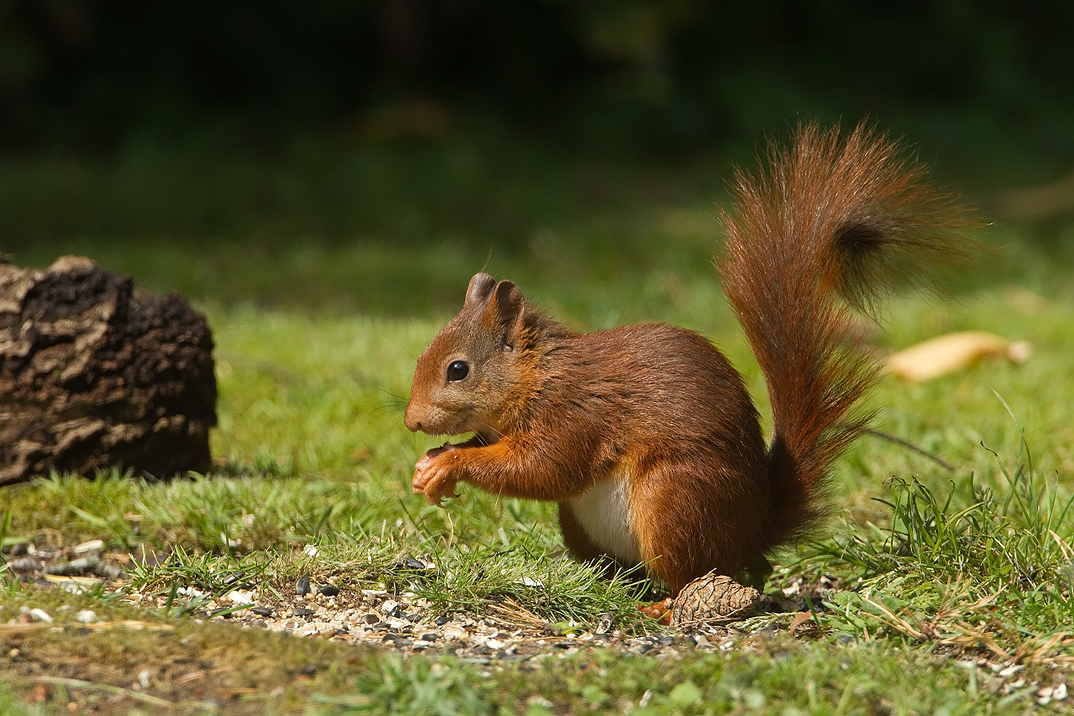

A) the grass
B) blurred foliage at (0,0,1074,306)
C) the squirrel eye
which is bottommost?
the grass

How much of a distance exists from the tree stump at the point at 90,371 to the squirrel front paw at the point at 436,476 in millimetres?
A: 998

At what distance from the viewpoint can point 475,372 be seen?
273cm

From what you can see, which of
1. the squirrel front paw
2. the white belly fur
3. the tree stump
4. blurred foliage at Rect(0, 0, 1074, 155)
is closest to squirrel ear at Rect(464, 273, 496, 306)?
the squirrel front paw

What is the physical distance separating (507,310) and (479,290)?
137 mm

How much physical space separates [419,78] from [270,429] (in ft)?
20.2

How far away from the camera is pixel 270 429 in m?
4.00

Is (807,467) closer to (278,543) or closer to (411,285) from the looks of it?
(278,543)

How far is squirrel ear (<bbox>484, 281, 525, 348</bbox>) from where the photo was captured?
2.76m

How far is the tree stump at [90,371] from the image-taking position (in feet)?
10.2

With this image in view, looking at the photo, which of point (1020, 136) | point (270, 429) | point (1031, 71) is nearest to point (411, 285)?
point (270, 429)

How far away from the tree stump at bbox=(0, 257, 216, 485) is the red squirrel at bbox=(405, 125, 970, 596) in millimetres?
890

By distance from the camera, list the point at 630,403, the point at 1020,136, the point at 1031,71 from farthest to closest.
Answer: the point at 1031,71, the point at 1020,136, the point at 630,403

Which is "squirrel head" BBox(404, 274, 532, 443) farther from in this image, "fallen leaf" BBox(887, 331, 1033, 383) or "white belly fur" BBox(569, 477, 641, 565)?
"fallen leaf" BBox(887, 331, 1033, 383)

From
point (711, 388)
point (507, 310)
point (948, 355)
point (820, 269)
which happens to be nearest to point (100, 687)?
point (507, 310)
